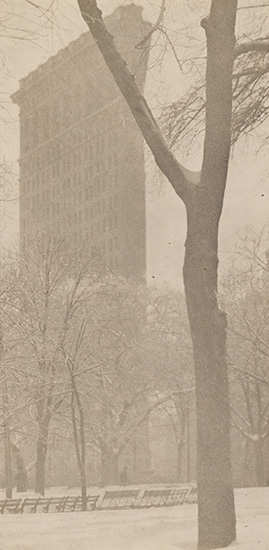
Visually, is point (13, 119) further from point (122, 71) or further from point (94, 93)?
point (94, 93)

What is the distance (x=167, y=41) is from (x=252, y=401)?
729 inches

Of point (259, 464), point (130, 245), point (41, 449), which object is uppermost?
point (130, 245)

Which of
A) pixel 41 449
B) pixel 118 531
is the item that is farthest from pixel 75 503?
pixel 118 531

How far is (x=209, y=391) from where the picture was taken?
7.23 meters

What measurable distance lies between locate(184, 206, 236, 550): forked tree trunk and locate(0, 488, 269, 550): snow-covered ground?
0.30 metres

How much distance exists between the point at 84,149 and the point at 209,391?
372 inches

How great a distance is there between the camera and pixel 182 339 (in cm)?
2561

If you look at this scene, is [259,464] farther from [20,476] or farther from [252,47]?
[252,47]

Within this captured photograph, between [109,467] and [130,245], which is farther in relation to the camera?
[109,467]

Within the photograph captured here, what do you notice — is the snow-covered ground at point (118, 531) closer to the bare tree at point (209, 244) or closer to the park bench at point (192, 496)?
the bare tree at point (209, 244)

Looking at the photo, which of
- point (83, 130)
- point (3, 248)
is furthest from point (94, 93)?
point (3, 248)

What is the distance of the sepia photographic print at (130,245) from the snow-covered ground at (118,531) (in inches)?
1.7

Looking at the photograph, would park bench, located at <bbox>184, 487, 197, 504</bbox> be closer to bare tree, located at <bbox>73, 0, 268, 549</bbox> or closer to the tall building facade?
the tall building facade

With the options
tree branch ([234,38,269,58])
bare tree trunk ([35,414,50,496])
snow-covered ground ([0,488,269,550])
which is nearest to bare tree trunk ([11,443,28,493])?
bare tree trunk ([35,414,50,496])
